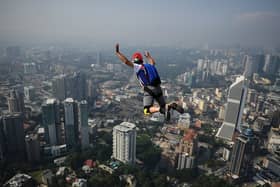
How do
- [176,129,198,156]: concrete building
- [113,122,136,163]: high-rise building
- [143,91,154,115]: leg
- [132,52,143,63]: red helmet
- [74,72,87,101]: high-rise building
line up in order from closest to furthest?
[132,52,143,63]: red helmet
[143,91,154,115]: leg
[113,122,136,163]: high-rise building
[176,129,198,156]: concrete building
[74,72,87,101]: high-rise building

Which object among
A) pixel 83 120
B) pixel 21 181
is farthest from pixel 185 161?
pixel 21 181

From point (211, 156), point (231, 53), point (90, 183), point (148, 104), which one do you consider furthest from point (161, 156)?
point (231, 53)

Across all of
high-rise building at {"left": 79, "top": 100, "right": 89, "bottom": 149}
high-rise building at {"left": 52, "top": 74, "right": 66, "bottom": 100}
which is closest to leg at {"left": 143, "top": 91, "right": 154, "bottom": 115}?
high-rise building at {"left": 79, "top": 100, "right": 89, "bottom": 149}

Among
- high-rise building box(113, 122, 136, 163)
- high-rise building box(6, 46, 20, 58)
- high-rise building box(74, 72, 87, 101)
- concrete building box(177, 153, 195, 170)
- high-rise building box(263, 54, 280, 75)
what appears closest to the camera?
high-rise building box(113, 122, 136, 163)

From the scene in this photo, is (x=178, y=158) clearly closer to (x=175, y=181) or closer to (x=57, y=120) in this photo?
(x=175, y=181)

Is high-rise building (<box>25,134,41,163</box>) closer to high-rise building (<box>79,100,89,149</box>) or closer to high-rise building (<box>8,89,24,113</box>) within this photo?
high-rise building (<box>79,100,89,149</box>)

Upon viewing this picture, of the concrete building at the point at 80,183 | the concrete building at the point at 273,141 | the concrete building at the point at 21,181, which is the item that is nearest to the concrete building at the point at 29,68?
the concrete building at the point at 21,181

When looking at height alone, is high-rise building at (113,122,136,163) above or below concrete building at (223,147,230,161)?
above

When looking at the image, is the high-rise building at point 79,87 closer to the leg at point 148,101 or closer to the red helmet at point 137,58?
the leg at point 148,101
